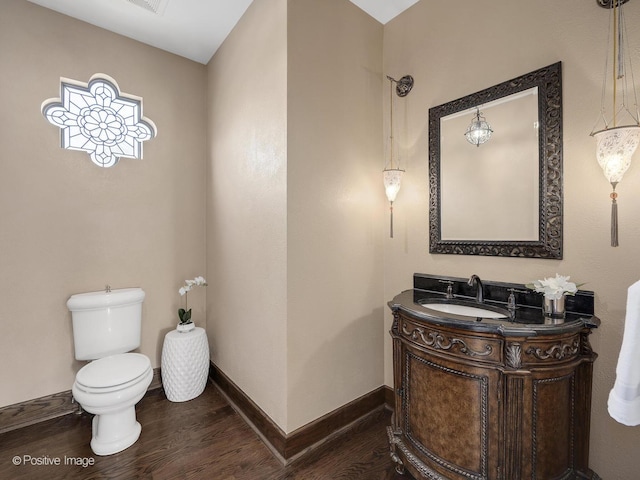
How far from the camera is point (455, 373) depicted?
1311 mm

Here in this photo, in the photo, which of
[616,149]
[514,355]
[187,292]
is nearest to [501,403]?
[514,355]

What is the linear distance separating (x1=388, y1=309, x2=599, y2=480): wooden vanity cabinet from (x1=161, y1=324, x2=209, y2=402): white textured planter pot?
5.61 ft

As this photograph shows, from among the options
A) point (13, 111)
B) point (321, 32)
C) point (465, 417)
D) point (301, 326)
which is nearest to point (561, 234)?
point (465, 417)

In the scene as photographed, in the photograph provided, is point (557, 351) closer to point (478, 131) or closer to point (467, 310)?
point (467, 310)

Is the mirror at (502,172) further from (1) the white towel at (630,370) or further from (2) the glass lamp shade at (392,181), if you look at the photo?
(1) the white towel at (630,370)

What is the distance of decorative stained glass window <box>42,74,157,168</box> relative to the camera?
2117 mm

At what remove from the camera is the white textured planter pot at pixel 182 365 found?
7.39 ft

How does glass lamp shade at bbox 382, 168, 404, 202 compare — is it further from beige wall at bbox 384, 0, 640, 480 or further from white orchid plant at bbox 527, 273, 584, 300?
white orchid plant at bbox 527, 273, 584, 300

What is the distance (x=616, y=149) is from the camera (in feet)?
3.98

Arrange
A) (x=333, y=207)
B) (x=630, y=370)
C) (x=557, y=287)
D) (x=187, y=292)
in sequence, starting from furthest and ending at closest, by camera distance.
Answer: (x=187, y=292) < (x=333, y=207) < (x=557, y=287) < (x=630, y=370)

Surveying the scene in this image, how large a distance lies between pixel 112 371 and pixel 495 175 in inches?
104

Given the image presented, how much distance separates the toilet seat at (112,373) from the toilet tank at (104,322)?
4.3 inches

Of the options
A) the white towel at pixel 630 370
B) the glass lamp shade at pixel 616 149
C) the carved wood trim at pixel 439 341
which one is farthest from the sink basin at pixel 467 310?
the glass lamp shade at pixel 616 149

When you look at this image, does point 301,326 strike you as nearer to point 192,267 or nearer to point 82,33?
point 192,267
